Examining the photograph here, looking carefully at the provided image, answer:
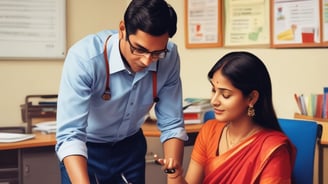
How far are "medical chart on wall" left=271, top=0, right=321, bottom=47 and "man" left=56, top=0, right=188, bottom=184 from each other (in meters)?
1.10

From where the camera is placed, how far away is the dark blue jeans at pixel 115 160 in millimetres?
1638

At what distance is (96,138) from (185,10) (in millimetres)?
1610

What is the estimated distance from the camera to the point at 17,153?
246 centimetres

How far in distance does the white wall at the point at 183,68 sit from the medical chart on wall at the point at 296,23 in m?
0.06

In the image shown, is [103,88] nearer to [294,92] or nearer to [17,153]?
[17,153]

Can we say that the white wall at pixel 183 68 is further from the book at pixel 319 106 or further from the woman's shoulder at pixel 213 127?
the woman's shoulder at pixel 213 127

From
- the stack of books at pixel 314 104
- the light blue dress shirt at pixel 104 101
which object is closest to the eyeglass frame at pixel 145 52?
the light blue dress shirt at pixel 104 101

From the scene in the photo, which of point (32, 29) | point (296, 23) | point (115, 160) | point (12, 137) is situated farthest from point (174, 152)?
point (32, 29)

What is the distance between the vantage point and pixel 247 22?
271 cm

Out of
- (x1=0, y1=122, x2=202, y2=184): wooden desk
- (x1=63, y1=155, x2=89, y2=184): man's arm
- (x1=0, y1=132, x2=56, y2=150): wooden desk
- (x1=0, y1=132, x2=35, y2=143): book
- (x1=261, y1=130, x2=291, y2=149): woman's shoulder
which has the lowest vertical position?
(x1=0, y1=122, x2=202, y2=184): wooden desk

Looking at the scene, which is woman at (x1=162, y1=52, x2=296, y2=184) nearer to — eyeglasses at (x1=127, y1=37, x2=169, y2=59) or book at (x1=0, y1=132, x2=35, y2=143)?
eyeglasses at (x1=127, y1=37, x2=169, y2=59)

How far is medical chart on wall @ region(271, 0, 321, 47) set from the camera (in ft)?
7.86

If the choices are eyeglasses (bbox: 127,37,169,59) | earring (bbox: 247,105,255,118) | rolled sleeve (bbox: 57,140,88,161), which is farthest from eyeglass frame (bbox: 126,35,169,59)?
earring (bbox: 247,105,255,118)

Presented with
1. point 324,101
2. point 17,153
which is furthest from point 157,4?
point 17,153
